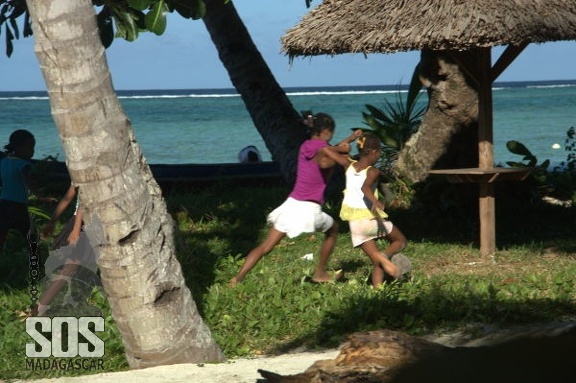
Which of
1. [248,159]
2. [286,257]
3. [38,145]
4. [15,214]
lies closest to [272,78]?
[286,257]

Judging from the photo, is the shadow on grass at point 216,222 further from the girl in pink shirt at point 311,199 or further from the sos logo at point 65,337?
the sos logo at point 65,337

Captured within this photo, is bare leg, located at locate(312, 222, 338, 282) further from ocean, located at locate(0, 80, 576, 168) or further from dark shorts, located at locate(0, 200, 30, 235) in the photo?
ocean, located at locate(0, 80, 576, 168)

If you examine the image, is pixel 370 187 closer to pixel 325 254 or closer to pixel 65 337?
pixel 325 254

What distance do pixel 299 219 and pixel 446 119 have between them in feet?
14.7

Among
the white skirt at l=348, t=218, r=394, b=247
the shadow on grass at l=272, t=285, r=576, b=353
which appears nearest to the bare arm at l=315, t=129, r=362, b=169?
the white skirt at l=348, t=218, r=394, b=247

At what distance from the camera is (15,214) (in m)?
9.55

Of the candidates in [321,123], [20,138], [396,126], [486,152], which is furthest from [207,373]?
[396,126]

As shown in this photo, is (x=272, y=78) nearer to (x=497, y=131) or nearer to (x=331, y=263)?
(x=331, y=263)

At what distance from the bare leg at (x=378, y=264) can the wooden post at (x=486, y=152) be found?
2133 mm

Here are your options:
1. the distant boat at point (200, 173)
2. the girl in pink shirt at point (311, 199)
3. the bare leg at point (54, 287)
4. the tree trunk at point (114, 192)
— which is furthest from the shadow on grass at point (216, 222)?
the tree trunk at point (114, 192)

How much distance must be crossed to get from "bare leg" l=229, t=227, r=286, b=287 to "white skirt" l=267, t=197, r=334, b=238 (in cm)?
6

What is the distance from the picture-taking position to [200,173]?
1725 centimetres

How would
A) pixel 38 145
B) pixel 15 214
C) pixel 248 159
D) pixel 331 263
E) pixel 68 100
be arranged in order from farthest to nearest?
pixel 38 145, pixel 248 159, pixel 331 263, pixel 15 214, pixel 68 100

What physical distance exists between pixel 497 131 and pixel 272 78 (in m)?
34.8
